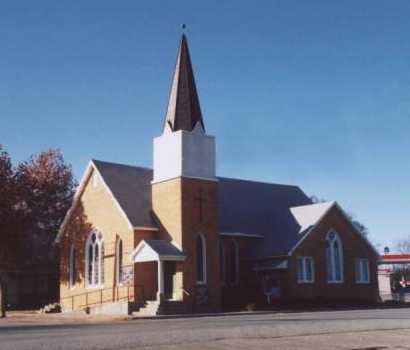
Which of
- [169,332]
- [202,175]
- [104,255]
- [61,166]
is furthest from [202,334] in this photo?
[61,166]

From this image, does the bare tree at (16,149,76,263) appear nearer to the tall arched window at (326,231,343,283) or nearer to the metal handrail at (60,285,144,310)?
the metal handrail at (60,285,144,310)

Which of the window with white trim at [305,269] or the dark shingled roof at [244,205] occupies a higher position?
the dark shingled roof at [244,205]

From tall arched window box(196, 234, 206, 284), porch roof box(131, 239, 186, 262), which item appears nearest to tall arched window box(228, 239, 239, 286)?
tall arched window box(196, 234, 206, 284)

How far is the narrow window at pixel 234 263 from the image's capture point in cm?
4309

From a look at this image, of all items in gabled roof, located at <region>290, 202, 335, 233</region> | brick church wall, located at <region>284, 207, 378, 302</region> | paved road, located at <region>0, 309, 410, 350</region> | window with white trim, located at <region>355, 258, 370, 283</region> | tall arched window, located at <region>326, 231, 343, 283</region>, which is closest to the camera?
paved road, located at <region>0, 309, 410, 350</region>

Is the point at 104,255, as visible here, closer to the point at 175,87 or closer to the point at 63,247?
the point at 63,247

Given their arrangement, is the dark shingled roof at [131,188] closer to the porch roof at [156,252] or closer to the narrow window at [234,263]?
the porch roof at [156,252]

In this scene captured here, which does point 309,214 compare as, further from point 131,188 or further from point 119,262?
point 119,262

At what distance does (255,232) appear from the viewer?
44.3 metres

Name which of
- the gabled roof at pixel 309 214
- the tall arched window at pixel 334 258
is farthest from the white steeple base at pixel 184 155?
the tall arched window at pixel 334 258

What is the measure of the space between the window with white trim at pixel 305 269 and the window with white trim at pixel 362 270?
4.42 m

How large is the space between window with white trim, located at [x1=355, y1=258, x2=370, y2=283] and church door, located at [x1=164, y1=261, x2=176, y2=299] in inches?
564

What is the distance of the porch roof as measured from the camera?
3512cm

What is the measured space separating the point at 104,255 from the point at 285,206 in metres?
15.3
